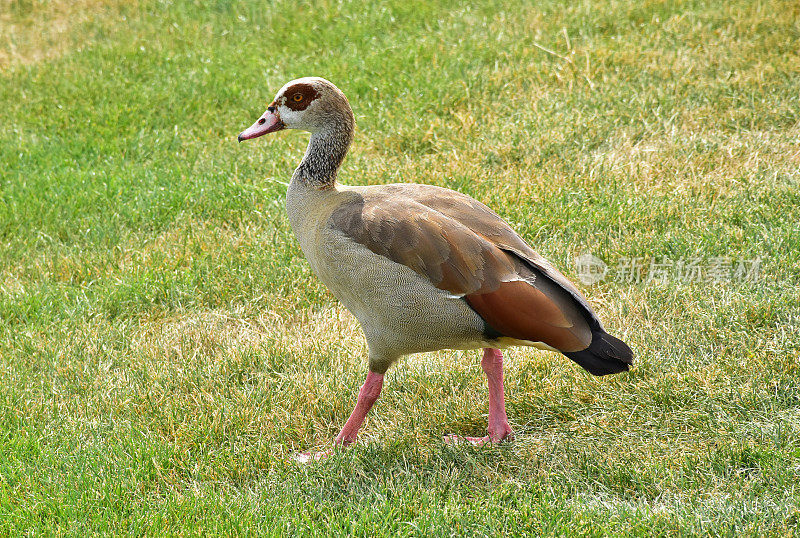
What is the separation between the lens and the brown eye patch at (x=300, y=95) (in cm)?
450

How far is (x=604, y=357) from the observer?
12.7ft

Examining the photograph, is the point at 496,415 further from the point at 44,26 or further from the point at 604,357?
the point at 44,26

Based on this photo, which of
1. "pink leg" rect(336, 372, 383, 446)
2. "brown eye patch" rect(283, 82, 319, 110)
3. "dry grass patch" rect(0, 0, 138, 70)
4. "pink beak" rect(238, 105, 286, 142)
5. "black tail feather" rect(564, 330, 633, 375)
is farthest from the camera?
"dry grass patch" rect(0, 0, 138, 70)

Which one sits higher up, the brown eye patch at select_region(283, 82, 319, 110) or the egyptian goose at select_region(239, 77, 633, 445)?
the brown eye patch at select_region(283, 82, 319, 110)

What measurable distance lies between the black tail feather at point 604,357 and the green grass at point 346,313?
0.44 metres

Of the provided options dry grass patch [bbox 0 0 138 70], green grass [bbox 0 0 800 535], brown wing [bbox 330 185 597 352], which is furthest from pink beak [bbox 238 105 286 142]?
dry grass patch [bbox 0 0 138 70]

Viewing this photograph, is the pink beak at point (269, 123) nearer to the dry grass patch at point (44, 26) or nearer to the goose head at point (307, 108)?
the goose head at point (307, 108)

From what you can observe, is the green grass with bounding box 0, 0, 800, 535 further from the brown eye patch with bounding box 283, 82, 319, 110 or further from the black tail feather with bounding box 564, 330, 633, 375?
the brown eye patch with bounding box 283, 82, 319, 110

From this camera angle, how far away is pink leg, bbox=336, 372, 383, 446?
4.30m

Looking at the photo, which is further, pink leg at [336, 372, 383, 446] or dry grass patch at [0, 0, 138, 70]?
dry grass patch at [0, 0, 138, 70]

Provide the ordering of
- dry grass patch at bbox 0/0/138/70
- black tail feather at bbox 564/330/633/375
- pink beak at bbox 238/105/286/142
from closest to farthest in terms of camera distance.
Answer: black tail feather at bbox 564/330/633/375 → pink beak at bbox 238/105/286/142 → dry grass patch at bbox 0/0/138/70

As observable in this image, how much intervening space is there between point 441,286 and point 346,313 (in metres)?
1.58

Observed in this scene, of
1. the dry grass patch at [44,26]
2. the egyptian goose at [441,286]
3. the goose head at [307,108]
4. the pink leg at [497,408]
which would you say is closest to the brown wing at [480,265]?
the egyptian goose at [441,286]

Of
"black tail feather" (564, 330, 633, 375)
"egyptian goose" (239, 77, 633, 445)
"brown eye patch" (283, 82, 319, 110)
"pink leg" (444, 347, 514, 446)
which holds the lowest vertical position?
"pink leg" (444, 347, 514, 446)
